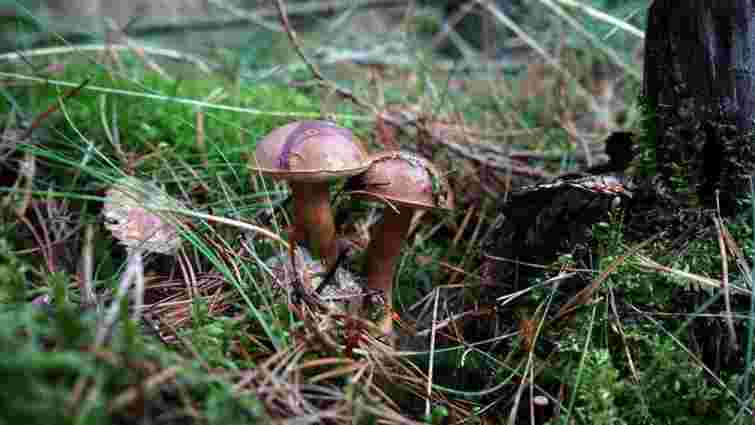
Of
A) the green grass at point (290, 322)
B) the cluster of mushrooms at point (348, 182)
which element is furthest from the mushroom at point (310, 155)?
the green grass at point (290, 322)

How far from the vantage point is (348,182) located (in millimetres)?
1619

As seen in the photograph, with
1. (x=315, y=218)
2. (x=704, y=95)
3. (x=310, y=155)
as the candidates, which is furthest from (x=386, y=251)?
(x=704, y=95)

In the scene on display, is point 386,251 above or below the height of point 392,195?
below

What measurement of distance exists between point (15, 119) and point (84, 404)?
2.03 meters

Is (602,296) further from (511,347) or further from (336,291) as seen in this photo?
(336,291)

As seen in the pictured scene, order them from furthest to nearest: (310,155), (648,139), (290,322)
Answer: (648,139) < (310,155) < (290,322)

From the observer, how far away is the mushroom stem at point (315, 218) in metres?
1.62

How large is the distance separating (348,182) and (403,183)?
0.66 ft

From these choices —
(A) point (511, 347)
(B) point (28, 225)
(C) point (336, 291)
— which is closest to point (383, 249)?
(C) point (336, 291)

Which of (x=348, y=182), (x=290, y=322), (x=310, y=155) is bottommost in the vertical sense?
(x=290, y=322)

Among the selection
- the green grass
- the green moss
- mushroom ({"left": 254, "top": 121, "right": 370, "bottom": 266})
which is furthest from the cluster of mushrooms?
the green moss

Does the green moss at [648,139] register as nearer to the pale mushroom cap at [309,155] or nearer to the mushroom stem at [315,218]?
the pale mushroom cap at [309,155]

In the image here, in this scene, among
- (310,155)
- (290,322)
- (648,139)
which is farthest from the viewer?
(648,139)

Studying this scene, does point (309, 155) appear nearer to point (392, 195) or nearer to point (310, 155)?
point (310, 155)
